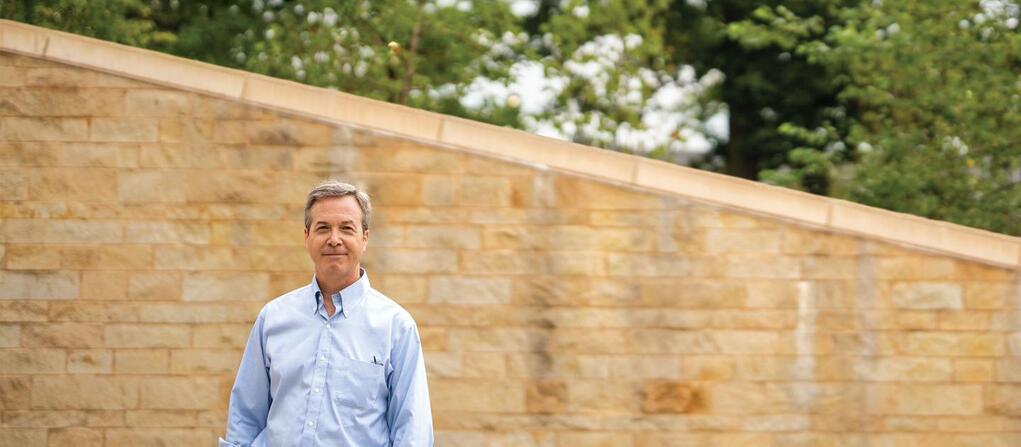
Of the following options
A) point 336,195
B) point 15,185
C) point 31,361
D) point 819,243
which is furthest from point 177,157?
point 336,195

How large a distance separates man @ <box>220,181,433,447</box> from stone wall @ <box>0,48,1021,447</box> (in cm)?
404

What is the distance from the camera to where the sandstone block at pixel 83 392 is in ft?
24.6

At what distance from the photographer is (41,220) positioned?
7.51m

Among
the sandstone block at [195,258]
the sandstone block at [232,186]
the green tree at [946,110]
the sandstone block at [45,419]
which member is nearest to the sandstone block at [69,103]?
the sandstone block at [232,186]

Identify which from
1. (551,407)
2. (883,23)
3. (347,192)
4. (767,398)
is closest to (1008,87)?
(883,23)

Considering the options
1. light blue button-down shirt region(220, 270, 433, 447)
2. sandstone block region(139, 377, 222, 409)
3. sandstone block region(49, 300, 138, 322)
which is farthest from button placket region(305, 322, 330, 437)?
sandstone block region(49, 300, 138, 322)

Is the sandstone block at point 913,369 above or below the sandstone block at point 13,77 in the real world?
below

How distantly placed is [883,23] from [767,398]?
19.0 feet

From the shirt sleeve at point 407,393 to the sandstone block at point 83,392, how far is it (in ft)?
15.0

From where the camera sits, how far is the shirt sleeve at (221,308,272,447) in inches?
135

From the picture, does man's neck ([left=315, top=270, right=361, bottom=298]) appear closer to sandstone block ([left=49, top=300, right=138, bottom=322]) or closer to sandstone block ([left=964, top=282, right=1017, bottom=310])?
sandstone block ([left=49, top=300, right=138, bottom=322])

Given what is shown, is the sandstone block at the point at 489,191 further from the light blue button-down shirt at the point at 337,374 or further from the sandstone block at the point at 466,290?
the light blue button-down shirt at the point at 337,374

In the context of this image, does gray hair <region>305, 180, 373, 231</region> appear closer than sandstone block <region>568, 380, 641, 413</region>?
Yes

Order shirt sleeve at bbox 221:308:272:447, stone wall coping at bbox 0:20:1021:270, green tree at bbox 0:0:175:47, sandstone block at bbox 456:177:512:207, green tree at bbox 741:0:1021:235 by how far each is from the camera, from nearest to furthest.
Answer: shirt sleeve at bbox 221:308:272:447 < stone wall coping at bbox 0:20:1021:270 < sandstone block at bbox 456:177:512:207 < green tree at bbox 0:0:175:47 < green tree at bbox 741:0:1021:235
